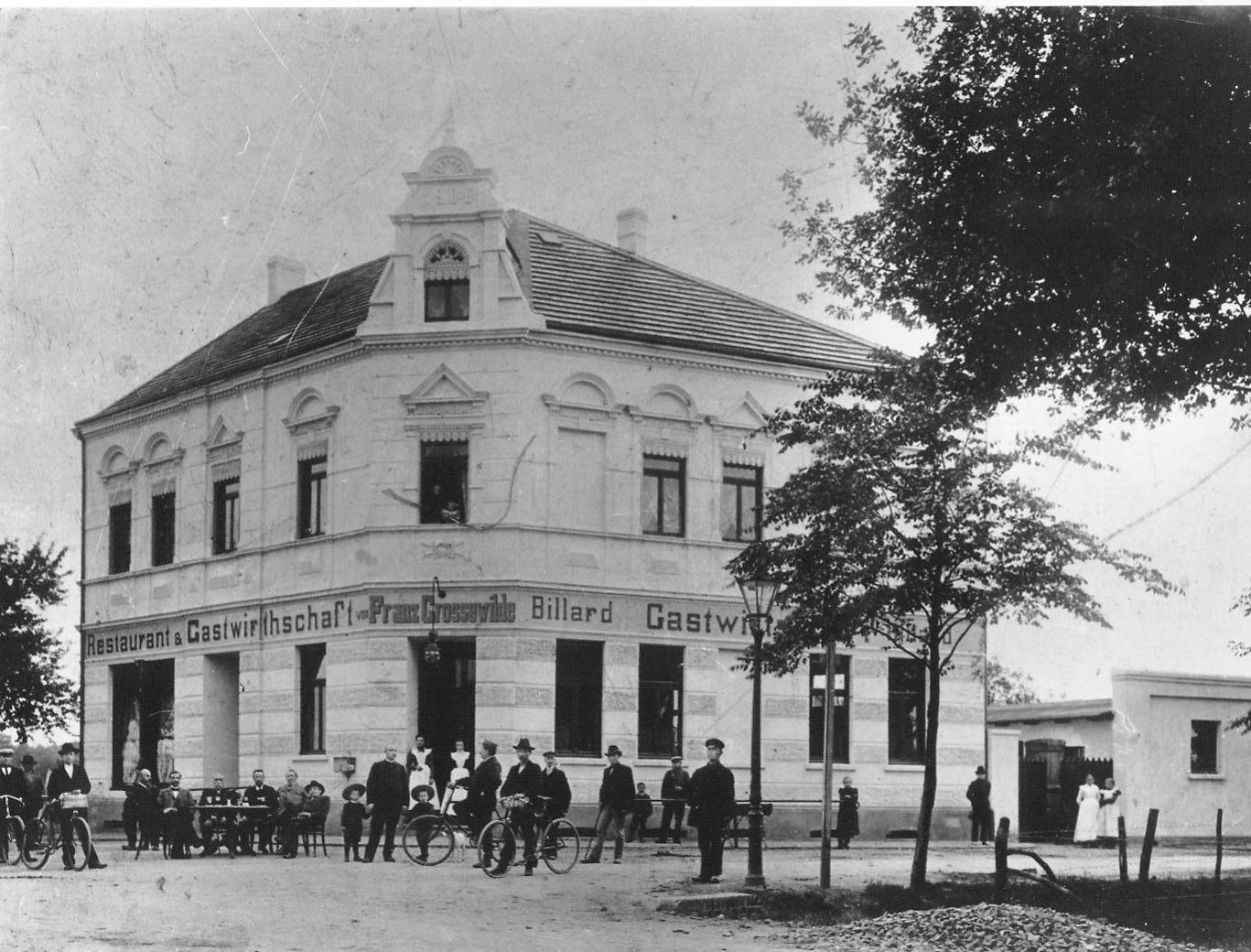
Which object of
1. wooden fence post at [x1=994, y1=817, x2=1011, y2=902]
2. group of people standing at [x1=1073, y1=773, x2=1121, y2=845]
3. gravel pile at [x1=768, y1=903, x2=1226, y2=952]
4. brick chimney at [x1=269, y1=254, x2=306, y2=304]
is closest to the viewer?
gravel pile at [x1=768, y1=903, x2=1226, y2=952]

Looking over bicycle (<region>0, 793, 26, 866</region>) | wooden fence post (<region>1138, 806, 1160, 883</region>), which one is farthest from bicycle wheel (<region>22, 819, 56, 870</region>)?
wooden fence post (<region>1138, 806, 1160, 883</region>)

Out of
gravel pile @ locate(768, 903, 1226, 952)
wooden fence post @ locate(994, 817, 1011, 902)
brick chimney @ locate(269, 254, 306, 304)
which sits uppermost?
brick chimney @ locate(269, 254, 306, 304)

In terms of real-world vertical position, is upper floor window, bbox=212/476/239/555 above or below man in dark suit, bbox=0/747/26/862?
above

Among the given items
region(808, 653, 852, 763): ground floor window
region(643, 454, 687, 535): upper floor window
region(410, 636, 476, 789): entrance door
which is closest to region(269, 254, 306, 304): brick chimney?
region(643, 454, 687, 535): upper floor window

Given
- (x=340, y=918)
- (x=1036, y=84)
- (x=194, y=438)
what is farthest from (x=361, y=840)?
(x=1036, y=84)

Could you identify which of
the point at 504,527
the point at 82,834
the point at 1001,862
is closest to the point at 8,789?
the point at 82,834

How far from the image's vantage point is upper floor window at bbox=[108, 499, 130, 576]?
34.3 m

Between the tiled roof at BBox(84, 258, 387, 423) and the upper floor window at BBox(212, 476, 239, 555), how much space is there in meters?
2.12

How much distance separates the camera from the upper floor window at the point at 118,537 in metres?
34.3

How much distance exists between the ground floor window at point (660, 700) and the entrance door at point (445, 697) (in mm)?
3156

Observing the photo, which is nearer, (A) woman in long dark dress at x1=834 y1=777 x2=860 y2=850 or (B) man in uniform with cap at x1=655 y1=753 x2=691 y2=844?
(B) man in uniform with cap at x1=655 y1=753 x2=691 y2=844

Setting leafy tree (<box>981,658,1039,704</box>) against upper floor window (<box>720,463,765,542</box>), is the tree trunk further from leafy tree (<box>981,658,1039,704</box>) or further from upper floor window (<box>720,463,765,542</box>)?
leafy tree (<box>981,658,1039,704</box>)

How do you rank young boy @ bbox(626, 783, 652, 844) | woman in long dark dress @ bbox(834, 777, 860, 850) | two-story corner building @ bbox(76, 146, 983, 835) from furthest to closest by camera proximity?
woman in long dark dress @ bbox(834, 777, 860, 850)
two-story corner building @ bbox(76, 146, 983, 835)
young boy @ bbox(626, 783, 652, 844)

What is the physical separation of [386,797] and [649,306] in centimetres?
1144
